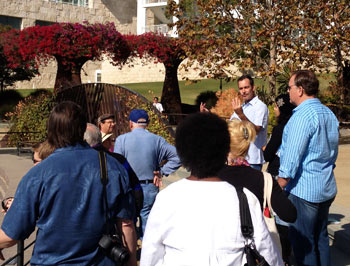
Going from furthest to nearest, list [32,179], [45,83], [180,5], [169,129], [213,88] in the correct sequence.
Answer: [45,83] < [213,88] < [180,5] < [169,129] < [32,179]

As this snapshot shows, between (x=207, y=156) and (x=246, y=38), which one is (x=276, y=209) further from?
(x=246, y=38)

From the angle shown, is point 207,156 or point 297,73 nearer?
point 207,156

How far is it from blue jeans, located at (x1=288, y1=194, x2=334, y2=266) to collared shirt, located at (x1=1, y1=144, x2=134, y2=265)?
178 cm

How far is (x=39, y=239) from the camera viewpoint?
270cm

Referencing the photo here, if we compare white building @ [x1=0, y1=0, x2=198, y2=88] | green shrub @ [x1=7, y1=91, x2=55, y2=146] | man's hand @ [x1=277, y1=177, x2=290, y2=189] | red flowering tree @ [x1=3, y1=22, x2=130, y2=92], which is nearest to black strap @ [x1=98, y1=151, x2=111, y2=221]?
man's hand @ [x1=277, y1=177, x2=290, y2=189]

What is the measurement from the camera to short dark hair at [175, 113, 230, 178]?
2.36 m

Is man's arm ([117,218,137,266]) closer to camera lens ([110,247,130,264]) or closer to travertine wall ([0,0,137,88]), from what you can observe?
camera lens ([110,247,130,264])

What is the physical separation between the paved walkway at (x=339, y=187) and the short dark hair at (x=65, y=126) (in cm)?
352

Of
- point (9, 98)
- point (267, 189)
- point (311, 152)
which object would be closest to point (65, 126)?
point (267, 189)

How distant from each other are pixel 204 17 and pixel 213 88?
16430 millimetres

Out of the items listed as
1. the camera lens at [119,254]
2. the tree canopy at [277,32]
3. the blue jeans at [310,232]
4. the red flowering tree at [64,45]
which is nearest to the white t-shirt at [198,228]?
the camera lens at [119,254]

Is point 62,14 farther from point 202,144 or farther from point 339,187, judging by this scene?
point 202,144

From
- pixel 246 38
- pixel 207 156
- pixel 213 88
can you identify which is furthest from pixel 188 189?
pixel 213 88

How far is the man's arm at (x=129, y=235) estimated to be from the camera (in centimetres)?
287
